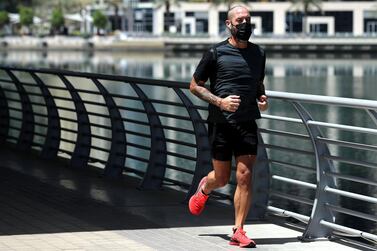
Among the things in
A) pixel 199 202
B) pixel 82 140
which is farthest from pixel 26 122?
pixel 199 202

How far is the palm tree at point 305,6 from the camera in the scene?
141 meters

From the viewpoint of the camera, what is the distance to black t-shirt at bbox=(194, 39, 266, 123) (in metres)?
8.16

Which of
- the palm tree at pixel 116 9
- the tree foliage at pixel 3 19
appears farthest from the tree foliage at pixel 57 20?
the palm tree at pixel 116 9

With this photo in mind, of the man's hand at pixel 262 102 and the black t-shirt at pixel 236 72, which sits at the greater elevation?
the black t-shirt at pixel 236 72

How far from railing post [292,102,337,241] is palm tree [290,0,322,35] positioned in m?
132

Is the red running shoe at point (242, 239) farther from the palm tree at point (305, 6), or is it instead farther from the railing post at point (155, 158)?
the palm tree at point (305, 6)

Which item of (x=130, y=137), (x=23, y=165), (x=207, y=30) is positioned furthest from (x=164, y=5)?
(x=23, y=165)

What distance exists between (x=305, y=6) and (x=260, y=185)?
436 ft

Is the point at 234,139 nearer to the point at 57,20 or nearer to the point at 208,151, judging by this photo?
the point at 208,151

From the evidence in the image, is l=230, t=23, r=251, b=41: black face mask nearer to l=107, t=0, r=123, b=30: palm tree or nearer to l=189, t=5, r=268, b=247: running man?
l=189, t=5, r=268, b=247: running man

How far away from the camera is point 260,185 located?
10.1m

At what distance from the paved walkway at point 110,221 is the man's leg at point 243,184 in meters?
0.33

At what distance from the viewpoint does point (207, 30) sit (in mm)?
148750

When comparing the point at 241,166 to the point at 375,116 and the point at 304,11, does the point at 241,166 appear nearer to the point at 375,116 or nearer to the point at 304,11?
the point at 375,116
